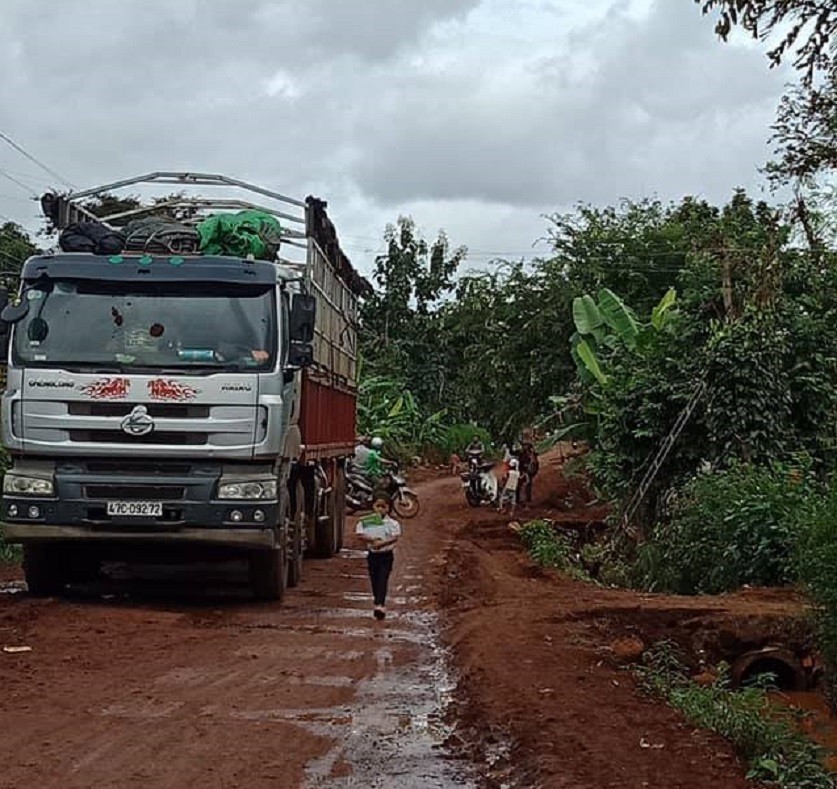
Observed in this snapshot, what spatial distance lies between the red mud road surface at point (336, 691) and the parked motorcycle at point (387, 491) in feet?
38.0

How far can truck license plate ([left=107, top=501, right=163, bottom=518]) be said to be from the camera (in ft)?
39.5

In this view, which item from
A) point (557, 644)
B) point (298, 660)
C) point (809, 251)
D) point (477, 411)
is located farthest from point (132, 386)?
point (477, 411)

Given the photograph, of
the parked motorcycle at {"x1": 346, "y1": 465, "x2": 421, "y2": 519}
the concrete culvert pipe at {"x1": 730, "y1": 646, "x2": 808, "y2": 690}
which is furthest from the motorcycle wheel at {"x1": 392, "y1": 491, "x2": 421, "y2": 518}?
the concrete culvert pipe at {"x1": 730, "y1": 646, "x2": 808, "y2": 690}

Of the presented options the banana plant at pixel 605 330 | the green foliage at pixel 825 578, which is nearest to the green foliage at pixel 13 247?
the banana plant at pixel 605 330

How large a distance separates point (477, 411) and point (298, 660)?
28.8 meters

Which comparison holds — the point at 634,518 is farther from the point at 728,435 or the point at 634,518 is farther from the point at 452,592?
the point at 452,592

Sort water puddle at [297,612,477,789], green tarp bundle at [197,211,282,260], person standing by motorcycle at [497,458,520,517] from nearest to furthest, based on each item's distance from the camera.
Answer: water puddle at [297,612,477,789]
green tarp bundle at [197,211,282,260]
person standing by motorcycle at [497,458,520,517]

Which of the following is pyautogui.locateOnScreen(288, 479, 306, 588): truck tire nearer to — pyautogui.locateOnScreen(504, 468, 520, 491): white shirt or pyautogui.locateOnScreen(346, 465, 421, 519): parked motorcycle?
pyautogui.locateOnScreen(346, 465, 421, 519): parked motorcycle

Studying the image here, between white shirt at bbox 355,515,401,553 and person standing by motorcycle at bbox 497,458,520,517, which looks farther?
person standing by motorcycle at bbox 497,458,520,517

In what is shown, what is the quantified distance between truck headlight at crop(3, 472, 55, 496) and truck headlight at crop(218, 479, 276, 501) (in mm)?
1481

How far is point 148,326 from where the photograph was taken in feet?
40.3

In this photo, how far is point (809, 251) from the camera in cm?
2320

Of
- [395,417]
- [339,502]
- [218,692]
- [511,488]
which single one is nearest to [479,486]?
[511,488]

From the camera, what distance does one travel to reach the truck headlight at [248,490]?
12156mm
